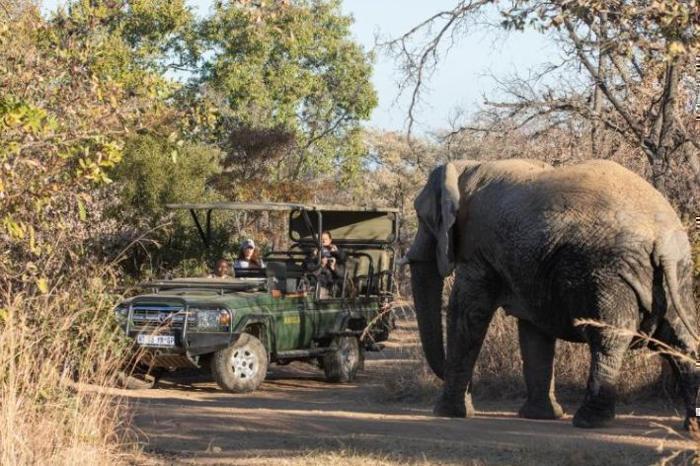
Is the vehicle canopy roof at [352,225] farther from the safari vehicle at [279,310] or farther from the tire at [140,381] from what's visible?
the tire at [140,381]

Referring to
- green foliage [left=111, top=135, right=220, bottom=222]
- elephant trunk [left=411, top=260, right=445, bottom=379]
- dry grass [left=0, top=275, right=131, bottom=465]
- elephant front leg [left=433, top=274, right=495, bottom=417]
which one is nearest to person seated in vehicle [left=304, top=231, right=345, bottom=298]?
elephant trunk [left=411, top=260, right=445, bottom=379]

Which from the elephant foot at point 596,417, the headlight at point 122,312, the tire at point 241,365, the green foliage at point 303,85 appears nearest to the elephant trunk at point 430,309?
the elephant foot at point 596,417

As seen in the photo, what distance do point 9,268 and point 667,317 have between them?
623cm

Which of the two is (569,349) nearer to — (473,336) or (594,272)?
(473,336)

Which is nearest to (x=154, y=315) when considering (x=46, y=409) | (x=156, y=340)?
(x=156, y=340)

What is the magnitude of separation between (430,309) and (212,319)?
3.09 m

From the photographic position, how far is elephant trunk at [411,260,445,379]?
1381 cm

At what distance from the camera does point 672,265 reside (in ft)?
38.5

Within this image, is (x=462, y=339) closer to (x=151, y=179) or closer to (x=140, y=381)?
(x=140, y=381)

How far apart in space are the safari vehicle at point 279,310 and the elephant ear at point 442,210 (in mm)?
1200

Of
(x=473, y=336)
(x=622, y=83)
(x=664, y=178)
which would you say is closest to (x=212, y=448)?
(x=473, y=336)

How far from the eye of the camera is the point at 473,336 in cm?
1305

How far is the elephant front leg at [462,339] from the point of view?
1304 cm

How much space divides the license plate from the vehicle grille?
0.46ft
